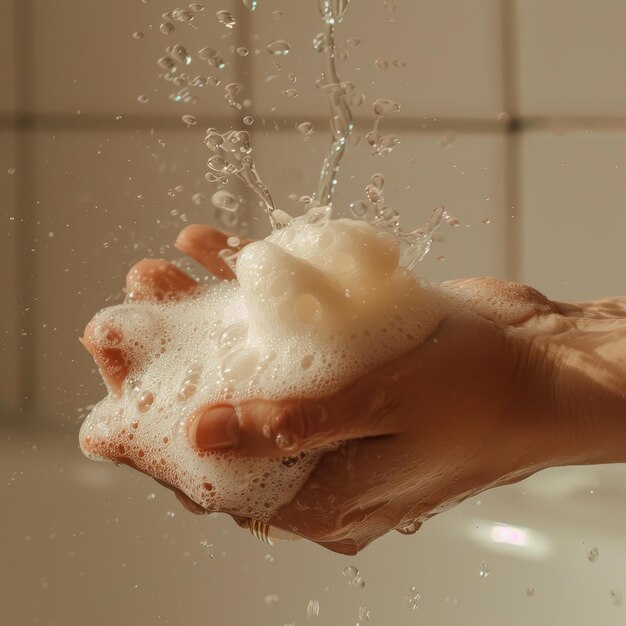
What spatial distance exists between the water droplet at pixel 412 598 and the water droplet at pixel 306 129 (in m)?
0.61

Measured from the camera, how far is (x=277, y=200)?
1148 mm

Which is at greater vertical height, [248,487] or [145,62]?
[145,62]

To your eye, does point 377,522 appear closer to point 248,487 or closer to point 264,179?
point 248,487

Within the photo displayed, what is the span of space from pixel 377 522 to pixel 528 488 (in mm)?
686

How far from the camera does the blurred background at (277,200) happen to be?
1084mm

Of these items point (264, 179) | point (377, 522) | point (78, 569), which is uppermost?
point (264, 179)

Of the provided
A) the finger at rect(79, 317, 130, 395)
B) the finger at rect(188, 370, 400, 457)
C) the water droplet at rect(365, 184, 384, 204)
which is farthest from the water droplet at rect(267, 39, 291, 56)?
the finger at rect(188, 370, 400, 457)

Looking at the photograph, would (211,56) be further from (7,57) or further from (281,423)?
(281,423)

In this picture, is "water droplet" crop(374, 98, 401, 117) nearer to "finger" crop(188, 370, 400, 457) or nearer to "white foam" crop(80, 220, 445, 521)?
"white foam" crop(80, 220, 445, 521)

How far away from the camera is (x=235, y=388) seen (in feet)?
1.62

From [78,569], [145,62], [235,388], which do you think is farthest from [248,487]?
[145,62]

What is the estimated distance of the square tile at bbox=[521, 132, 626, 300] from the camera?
1079 mm

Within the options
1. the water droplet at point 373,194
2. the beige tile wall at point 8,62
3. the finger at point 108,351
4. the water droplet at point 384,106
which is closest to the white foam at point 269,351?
the finger at point 108,351

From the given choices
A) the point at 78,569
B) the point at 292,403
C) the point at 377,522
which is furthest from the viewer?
the point at 78,569
